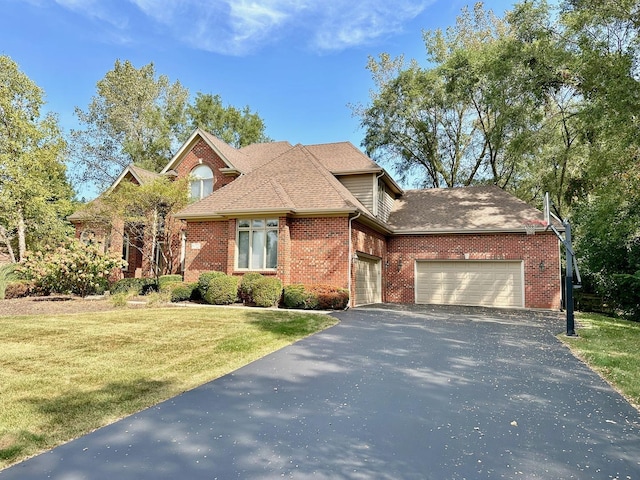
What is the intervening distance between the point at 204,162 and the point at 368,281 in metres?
9.72

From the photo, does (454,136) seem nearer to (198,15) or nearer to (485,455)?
(198,15)

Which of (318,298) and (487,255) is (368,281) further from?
(487,255)

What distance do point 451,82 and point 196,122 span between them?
20.3m

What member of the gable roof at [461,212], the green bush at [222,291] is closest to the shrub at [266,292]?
the green bush at [222,291]

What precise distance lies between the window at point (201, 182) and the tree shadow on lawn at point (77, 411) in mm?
14562

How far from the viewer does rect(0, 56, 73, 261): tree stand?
19422mm

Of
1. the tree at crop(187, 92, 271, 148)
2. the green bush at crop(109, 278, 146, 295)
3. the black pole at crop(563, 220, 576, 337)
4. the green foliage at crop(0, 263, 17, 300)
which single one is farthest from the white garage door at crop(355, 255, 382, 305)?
the tree at crop(187, 92, 271, 148)

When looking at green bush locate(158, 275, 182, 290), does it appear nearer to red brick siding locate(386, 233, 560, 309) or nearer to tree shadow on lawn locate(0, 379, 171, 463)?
red brick siding locate(386, 233, 560, 309)

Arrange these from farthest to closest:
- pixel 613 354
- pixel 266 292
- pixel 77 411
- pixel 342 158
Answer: pixel 342 158
pixel 266 292
pixel 613 354
pixel 77 411

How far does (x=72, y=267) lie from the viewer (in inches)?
556

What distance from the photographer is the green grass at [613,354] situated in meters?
5.14

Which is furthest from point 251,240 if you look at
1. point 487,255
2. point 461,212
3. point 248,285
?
point 461,212

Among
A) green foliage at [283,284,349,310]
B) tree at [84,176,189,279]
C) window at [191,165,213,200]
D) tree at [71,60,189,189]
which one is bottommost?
green foliage at [283,284,349,310]

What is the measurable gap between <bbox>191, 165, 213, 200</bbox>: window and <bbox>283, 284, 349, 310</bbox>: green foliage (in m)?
8.55
